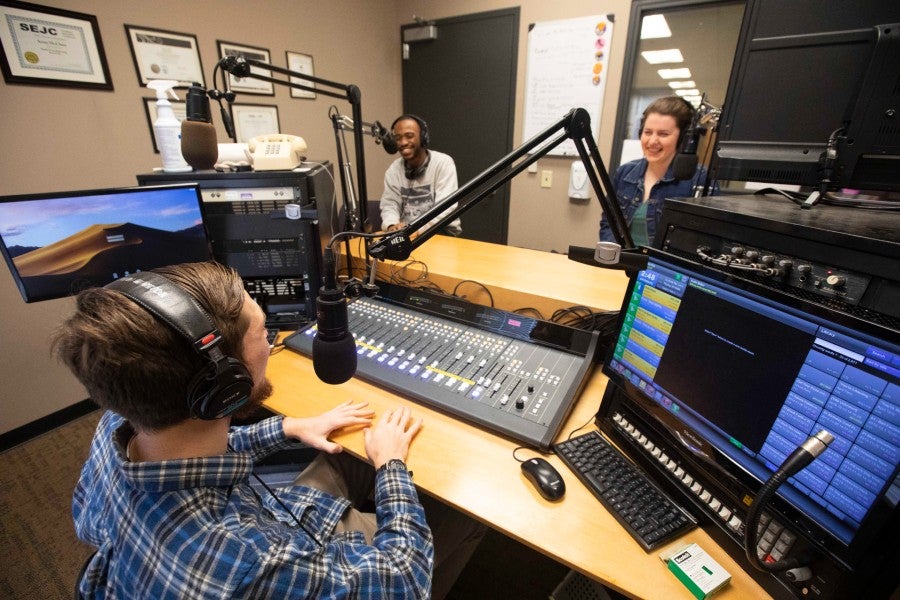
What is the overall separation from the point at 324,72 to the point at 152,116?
1339 millimetres

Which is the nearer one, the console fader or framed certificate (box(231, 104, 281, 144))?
the console fader

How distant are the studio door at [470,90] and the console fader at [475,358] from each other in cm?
220

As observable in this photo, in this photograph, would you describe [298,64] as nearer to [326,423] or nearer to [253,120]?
[253,120]

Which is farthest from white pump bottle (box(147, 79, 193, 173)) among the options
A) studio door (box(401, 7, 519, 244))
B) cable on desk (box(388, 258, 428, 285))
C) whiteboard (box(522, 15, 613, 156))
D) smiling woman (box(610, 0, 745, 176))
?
smiling woman (box(610, 0, 745, 176))

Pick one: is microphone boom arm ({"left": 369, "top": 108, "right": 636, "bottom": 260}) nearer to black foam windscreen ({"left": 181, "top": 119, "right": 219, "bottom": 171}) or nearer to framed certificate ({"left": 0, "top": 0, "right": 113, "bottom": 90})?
black foam windscreen ({"left": 181, "top": 119, "right": 219, "bottom": 171})

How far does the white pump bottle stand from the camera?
51.4 inches

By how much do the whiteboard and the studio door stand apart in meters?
0.17

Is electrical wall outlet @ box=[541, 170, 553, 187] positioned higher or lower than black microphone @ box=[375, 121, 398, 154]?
lower

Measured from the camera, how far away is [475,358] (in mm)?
1110

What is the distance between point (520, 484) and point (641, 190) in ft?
6.58

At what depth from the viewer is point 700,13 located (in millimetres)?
2445

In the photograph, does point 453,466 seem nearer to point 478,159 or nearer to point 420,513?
point 420,513

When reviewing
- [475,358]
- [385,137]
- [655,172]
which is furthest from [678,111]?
[475,358]

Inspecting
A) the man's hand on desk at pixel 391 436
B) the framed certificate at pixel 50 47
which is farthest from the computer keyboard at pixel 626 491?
the framed certificate at pixel 50 47
